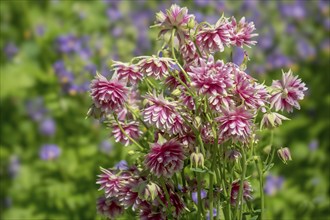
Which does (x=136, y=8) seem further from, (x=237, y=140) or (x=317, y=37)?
(x=237, y=140)

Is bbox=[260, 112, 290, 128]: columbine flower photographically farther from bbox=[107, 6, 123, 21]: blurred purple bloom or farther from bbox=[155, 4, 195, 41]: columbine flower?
bbox=[107, 6, 123, 21]: blurred purple bloom

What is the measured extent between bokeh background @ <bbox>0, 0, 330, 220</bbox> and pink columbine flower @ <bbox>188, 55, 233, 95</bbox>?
1.14 meters

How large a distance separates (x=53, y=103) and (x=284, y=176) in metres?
1.16

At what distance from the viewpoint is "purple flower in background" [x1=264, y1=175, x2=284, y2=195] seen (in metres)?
3.16

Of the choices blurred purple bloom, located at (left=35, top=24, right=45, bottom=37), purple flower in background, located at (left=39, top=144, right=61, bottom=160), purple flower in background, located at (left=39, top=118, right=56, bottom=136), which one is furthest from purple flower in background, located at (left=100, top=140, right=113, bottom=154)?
blurred purple bloom, located at (left=35, top=24, right=45, bottom=37)

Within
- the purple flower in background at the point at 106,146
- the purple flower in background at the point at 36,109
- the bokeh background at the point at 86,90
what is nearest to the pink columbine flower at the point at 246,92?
the bokeh background at the point at 86,90

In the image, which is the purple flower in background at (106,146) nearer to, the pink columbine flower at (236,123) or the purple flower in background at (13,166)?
the purple flower in background at (13,166)

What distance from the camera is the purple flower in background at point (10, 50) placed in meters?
4.33

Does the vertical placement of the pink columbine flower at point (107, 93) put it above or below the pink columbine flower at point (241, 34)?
below

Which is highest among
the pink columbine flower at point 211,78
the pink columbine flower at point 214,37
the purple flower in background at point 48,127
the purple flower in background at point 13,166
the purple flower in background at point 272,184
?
the purple flower in background at point 48,127

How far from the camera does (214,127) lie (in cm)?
157

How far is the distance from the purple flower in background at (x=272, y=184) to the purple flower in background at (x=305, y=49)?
1.37m

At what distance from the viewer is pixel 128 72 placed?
5.31 ft

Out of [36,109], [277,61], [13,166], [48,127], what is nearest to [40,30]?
[36,109]
